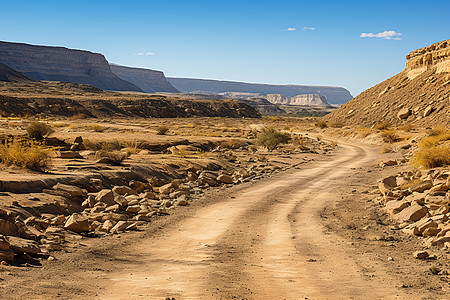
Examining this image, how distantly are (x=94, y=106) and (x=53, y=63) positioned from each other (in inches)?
4353

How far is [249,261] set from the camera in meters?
9.05

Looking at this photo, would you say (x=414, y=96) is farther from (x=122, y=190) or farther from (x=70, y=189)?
(x=70, y=189)

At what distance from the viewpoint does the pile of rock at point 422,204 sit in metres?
10.6

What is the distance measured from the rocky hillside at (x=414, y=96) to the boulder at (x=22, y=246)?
44633mm

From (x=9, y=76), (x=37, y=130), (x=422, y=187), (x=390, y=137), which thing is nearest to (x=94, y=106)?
(x=9, y=76)

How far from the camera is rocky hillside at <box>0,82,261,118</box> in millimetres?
74688

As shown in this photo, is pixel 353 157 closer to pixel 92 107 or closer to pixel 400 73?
pixel 400 73

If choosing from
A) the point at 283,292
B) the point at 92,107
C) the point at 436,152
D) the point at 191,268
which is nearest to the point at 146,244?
the point at 191,268

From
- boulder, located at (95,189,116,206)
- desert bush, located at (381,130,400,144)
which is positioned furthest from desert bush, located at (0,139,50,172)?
desert bush, located at (381,130,400,144)

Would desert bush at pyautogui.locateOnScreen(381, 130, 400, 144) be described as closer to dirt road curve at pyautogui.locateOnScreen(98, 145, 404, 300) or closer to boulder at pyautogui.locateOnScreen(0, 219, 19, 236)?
dirt road curve at pyautogui.locateOnScreen(98, 145, 404, 300)

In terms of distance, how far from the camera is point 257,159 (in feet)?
99.5

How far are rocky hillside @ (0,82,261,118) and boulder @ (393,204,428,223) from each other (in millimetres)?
63255

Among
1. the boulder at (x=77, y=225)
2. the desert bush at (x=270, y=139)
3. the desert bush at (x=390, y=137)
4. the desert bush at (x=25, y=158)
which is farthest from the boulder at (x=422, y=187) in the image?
the desert bush at (x=390, y=137)

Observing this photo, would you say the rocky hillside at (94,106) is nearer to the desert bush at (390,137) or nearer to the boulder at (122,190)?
the desert bush at (390,137)
